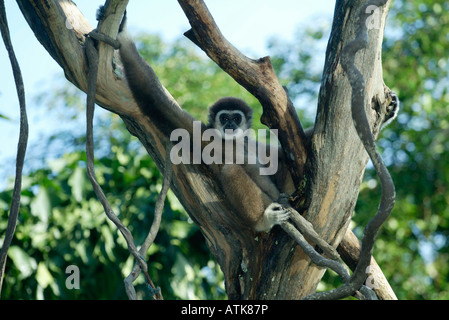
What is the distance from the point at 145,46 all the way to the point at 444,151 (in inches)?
398

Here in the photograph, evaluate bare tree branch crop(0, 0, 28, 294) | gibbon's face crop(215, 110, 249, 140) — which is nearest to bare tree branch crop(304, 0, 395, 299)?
bare tree branch crop(0, 0, 28, 294)

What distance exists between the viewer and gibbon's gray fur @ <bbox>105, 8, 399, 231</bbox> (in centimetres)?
328

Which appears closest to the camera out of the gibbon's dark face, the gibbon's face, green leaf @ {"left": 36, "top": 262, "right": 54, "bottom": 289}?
the gibbon's face

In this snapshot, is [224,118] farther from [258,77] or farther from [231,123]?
[258,77]

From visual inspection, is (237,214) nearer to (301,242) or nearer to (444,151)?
(301,242)

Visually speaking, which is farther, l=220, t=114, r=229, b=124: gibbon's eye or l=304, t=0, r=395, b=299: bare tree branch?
l=220, t=114, r=229, b=124: gibbon's eye

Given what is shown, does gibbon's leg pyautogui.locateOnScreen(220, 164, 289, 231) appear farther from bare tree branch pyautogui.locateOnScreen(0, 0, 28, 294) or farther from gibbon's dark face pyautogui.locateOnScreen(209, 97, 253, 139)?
bare tree branch pyautogui.locateOnScreen(0, 0, 28, 294)

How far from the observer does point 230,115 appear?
16.5 feet

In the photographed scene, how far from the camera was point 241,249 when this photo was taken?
12.8ft

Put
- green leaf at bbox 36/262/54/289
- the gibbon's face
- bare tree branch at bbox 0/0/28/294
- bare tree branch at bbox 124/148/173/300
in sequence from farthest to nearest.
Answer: green leaf at bbox 36/262/54/289 → the gibbon's face → bare tree branch at bbox 0/0/28/294 → bare tree branch at bbox 124/148/173/300

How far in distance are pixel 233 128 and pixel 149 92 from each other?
1.64 metres
